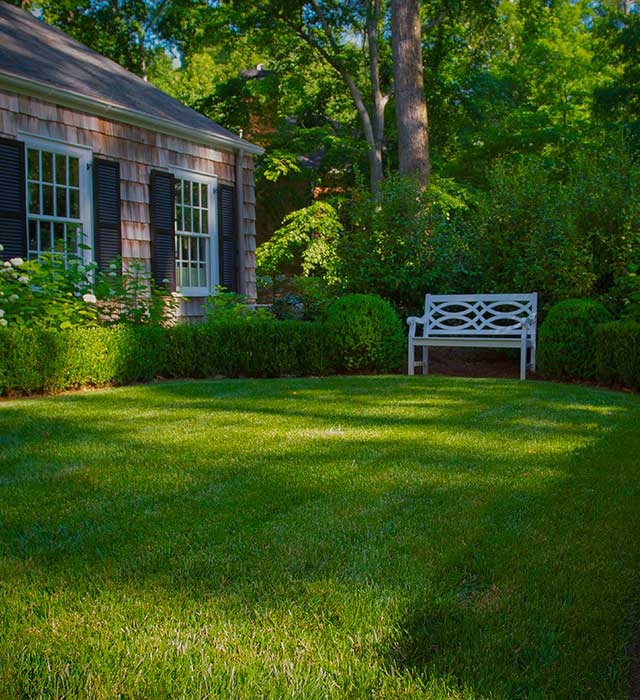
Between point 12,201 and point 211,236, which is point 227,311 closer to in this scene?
point 211,236

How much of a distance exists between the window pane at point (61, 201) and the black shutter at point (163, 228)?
1.37m

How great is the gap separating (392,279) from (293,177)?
1448 cm

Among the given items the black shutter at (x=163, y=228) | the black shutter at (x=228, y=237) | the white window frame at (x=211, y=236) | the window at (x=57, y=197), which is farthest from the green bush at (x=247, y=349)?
the black shutter at (x=228, y=237)

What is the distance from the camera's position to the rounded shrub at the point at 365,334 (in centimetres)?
893

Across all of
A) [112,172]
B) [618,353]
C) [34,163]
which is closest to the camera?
[618,353]

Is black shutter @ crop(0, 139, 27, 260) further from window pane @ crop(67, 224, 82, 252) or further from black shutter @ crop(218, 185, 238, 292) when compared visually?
black shutter @ crop(218, 185, 238, 292)

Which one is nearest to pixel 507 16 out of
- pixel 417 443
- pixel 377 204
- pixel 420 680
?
pixel 377 204

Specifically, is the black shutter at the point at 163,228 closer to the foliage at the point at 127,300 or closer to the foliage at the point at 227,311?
the foliage at the point at 227,311

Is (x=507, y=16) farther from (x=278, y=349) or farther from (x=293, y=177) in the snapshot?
(x=278, y=349)

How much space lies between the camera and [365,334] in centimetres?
897

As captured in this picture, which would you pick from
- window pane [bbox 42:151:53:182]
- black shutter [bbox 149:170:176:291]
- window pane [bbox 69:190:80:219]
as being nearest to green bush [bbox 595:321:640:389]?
black shutter [bbox 149:170:176:291]

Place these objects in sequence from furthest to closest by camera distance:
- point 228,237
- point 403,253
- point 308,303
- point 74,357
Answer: point 228,237
point 308,303
point 403,253
point 74,357

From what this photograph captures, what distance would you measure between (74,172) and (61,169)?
0.62 ft

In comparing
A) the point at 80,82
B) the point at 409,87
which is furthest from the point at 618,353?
the point at 409,87
